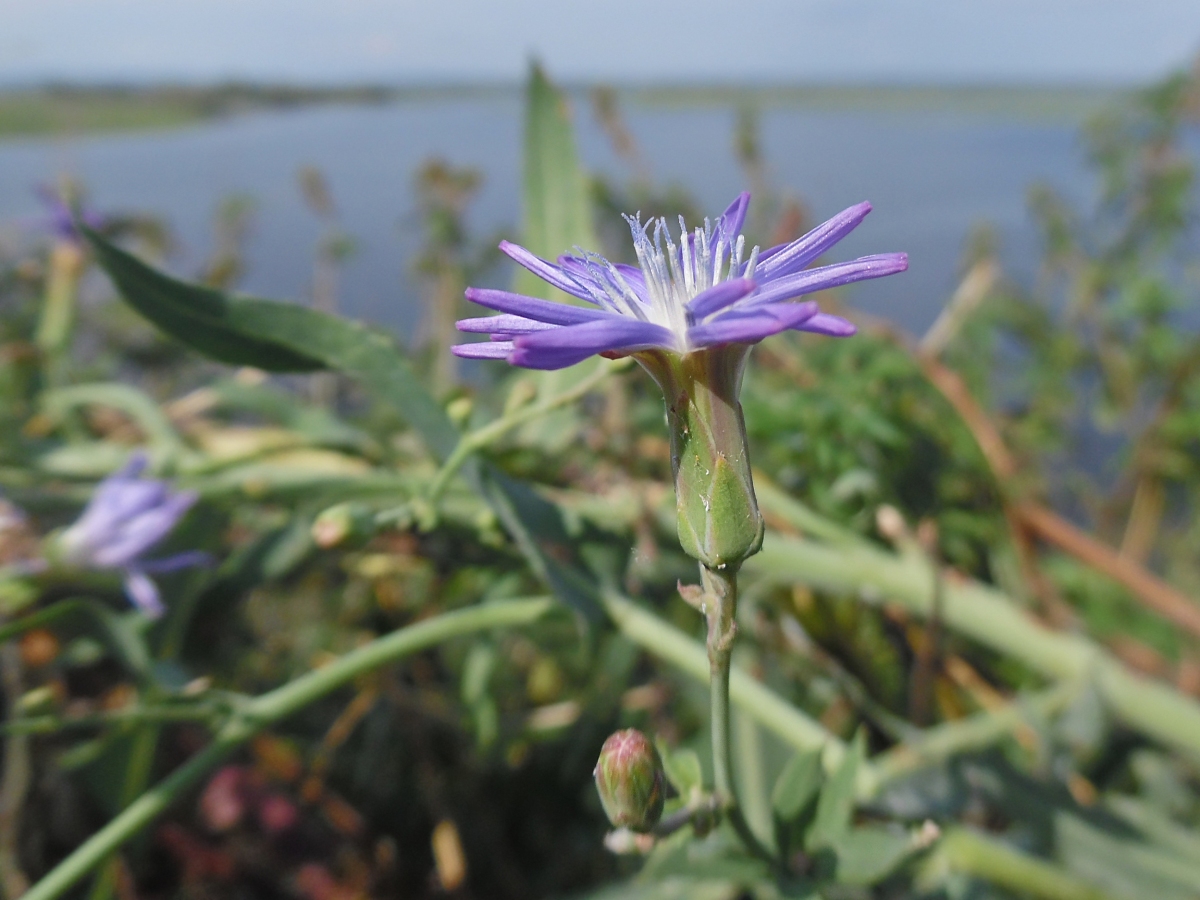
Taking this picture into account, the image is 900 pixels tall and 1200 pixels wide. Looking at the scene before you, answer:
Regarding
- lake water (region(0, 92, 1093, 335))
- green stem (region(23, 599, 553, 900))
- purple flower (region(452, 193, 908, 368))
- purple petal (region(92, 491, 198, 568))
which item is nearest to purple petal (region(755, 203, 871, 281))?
purple flower (region(452, 193, 908, 368))

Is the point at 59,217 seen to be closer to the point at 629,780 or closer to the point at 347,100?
the point at 629,780

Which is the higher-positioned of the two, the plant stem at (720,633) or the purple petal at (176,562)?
the plant stem at (720,633)

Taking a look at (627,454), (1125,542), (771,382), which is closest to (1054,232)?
(1125,542)

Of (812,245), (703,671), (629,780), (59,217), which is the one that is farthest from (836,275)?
(59,217)

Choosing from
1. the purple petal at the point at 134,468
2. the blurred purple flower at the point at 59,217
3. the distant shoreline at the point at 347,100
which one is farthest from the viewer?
the distant shoreline at the point at 347,100

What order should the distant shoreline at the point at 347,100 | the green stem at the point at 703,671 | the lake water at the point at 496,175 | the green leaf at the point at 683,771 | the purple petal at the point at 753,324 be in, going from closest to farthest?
1. the purple petal at the point at 753,324
2. the green leaf at the point at 683,771
3. the green stem at the point at 703,671
4. the lake water at the point at 496,175
5. the distant shoreline at the point at 347,100

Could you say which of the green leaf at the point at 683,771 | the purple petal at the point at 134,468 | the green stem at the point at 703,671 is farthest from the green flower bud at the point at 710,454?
the purple petal at the point at 134,468

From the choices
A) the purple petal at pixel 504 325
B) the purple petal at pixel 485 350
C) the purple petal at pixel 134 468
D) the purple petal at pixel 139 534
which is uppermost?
the purple petal at pixel 504 325

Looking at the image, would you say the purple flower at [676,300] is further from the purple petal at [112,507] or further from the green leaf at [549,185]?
the purple petal at [112,507]
